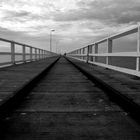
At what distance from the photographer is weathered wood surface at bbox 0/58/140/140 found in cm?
224

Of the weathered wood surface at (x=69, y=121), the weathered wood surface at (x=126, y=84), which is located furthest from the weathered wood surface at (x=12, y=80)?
the weathered wood surface at (x=126, y=84)

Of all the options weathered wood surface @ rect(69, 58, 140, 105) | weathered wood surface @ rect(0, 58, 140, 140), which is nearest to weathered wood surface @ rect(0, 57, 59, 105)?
weathered wood surface @ rect(0, 58, 140, 140)

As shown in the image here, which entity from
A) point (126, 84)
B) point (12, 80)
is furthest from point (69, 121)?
point (12, 80)

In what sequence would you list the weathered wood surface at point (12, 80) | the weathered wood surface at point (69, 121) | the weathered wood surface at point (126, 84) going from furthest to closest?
the weathered wood surface at point (12, 80) → the weathered wood surface at point (126, 84) → the weathered wood surface at point (69, 121)

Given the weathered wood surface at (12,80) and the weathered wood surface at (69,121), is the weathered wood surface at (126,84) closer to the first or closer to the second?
the weathered wood surface at (69,121)

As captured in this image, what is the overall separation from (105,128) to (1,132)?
122 cm

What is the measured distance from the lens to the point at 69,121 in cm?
269

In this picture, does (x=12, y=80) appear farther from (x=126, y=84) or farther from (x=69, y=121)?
(x=69, y=121)

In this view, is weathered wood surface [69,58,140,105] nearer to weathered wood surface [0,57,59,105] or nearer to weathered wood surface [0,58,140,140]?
weathered wood surface [0,58,140,140]

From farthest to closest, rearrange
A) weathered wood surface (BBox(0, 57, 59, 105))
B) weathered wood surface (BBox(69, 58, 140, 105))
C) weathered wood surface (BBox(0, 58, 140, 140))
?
weathered wood surface (BBox(0, 57, 59, 105))
weathered wood surface (BBox(69, 58, 140, 105))
weathered wood surface (BBox(0, 58, 140, 140))

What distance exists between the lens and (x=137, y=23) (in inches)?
194

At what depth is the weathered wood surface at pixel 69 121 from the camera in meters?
2.24

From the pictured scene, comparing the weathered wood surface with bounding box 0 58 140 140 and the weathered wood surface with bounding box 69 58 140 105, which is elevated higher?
the weathered wood surface with bounding box 69 58 140 105

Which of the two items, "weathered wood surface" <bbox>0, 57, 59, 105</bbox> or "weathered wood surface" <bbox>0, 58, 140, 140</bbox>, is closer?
"weathered wood surface" <bbox>0, 58, 140, 140</bbox>
